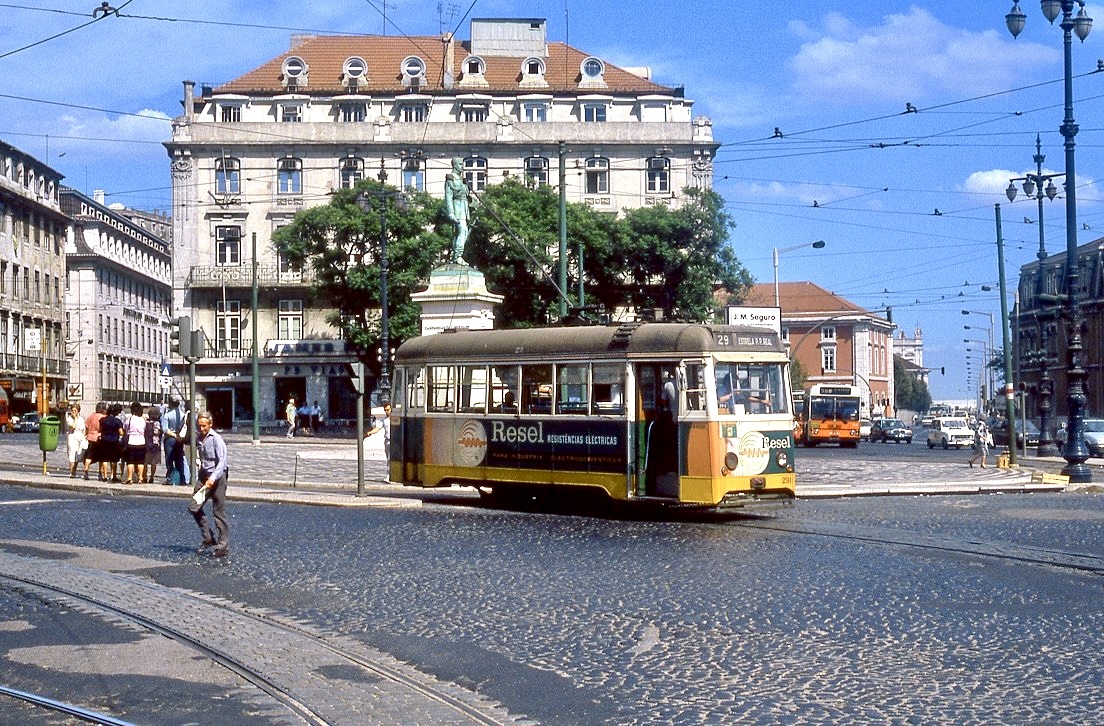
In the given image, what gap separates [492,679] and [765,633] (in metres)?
2.47

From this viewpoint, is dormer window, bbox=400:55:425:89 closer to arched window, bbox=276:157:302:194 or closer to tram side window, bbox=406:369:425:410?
arched window, bbox=276:157:302:194

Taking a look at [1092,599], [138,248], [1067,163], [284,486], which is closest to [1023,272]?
[138,248]

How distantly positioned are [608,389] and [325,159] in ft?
187

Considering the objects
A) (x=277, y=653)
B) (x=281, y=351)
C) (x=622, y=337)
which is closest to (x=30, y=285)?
(x=281, y=351)

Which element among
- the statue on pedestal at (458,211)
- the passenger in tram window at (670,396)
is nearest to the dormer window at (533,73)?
the statue on pedestal at (458,211)

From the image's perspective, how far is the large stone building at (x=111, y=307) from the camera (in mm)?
86438

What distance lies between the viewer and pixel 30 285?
264ft

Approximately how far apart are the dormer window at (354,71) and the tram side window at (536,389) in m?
59.4

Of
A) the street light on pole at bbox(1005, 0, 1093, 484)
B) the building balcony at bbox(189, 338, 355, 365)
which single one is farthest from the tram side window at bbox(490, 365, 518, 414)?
the building balcony at bbox(189, 338, 355, 365)

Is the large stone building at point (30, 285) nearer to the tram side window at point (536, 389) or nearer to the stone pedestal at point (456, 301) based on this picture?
the stone pedestal at point (456, 301)

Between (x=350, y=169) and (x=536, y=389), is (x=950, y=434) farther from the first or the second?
(x=536, y=389)

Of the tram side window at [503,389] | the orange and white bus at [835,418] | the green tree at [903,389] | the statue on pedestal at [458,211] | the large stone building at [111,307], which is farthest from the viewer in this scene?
the green tree at [903,389]

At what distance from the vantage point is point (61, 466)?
1380 inches

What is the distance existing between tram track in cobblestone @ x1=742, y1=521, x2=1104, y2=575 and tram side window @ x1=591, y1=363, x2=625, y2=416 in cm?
257
